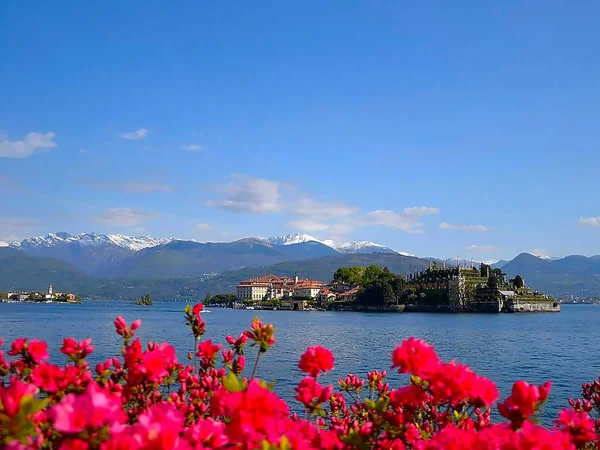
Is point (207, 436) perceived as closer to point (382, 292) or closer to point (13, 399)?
point (13, 399)

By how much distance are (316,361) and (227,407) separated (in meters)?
1.26

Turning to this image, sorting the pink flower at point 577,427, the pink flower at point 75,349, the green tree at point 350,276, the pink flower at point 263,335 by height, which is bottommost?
the pink flower at point 577,427

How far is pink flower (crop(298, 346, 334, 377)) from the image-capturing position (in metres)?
4.38

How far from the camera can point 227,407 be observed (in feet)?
10.6

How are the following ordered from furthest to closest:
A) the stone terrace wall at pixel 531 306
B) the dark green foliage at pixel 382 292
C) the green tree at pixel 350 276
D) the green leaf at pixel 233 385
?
1. the green tree at pixel 350 276
2. the dark green foliage at pixel 382 292
3. the stone terrace wall at pixel 531 306
4. the green leaf at pixel 233 385

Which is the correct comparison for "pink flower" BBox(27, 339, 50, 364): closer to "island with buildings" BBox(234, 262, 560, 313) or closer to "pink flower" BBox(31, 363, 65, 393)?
"pink flower" BBox(31, 363, 65, 393)

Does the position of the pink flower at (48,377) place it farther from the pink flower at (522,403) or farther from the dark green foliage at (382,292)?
the dark green foliage at (382,292)

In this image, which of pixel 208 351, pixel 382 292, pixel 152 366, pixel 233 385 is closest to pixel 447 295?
pixel 382 292

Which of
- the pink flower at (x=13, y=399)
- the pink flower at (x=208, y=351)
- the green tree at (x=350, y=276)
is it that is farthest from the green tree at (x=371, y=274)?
the pink flower at (x=13, y=399)

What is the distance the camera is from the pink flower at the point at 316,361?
14.4 feet

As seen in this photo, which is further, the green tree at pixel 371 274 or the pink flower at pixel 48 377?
the green tree at pixel 371 274

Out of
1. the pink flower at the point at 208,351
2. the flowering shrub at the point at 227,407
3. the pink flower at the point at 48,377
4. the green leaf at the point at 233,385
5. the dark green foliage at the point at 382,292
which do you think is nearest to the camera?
the flowering shrub at the point at 227,407

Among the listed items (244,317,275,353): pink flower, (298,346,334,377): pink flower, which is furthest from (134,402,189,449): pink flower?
(244,317,275,353): pink flower

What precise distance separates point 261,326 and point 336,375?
27137 mm
